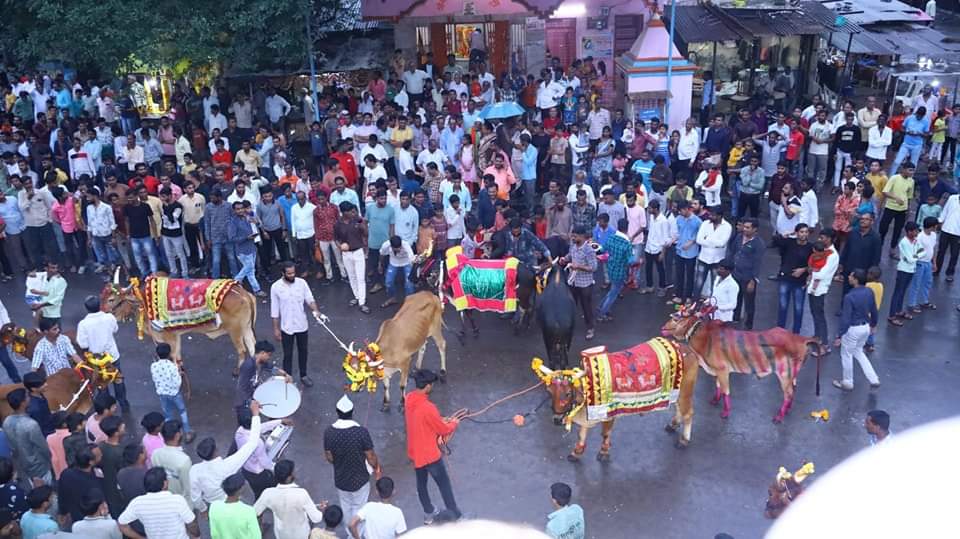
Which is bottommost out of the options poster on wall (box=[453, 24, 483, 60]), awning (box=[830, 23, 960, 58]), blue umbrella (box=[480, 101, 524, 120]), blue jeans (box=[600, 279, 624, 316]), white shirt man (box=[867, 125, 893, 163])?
blue jeans (box=[600, 279, 624, 316])

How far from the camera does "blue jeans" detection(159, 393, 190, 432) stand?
9.28 metres

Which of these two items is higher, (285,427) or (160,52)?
(160,52)

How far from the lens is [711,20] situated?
20.2 meters

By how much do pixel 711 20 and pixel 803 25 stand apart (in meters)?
2.08

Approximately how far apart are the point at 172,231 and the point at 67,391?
14.8 ft

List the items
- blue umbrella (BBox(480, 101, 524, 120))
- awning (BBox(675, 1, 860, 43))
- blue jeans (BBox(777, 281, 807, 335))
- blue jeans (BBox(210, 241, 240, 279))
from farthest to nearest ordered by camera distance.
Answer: awning (BBox(675, 1, 860, 43)) < blue umbrella (BBox(480, 101, 524, 120)) < blue jeans (BBox(210, 241, 240, 279)) < blue jeans (BBox(777, 281, 807, 335))

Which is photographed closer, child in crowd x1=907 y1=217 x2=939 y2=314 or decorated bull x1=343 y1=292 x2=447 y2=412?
decorated bull x1=343 y1=292 x2=447 y2=412

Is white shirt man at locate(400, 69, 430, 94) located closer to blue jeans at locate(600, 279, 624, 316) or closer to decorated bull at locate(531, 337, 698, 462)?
blue jeans at locate(600, 279, 624, 316)

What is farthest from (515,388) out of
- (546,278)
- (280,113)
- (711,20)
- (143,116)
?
(143,116)

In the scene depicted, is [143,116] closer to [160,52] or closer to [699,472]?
[160,52]

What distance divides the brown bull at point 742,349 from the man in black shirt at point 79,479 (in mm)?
5851

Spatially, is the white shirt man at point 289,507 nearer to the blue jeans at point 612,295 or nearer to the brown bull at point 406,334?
the brown bull at point 406,334

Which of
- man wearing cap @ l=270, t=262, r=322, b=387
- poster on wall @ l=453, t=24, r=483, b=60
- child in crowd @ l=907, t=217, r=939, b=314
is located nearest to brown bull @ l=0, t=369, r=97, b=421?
man wearing cap @ l=270, t=262, r=322, b=387

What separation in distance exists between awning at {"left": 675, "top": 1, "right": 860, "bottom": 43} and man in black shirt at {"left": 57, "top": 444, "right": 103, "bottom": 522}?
52.5 ft
